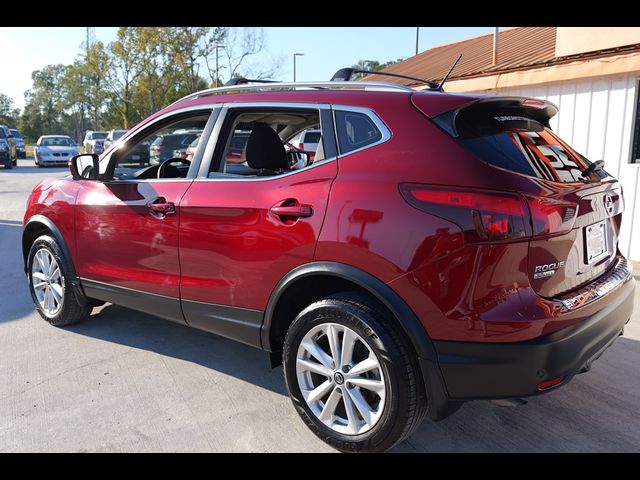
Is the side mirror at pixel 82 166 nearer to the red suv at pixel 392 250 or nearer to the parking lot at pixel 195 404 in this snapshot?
the red suv at pixel 392 250

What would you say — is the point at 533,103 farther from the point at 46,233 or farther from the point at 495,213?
the point at 46,233

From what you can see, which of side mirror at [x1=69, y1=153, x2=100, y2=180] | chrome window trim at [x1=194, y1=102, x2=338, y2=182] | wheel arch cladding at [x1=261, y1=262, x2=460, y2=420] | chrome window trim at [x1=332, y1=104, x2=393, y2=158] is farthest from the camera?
side mirror at [x1=69, y1=153, x2=100, y2=180]

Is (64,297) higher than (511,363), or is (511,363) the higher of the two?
(511,363)

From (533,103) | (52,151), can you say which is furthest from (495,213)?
(52,151)

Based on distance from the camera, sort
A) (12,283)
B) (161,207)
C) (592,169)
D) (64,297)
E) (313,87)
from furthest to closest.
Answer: (12,283)
(64,297)
(161,207)
(313,87)
(592,169)

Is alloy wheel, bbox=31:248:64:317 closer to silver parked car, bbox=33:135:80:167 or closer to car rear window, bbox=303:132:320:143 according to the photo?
car rear window, bbox=303:132:320:143

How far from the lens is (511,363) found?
2260 mm

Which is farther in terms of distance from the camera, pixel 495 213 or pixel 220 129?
pixel 220 129

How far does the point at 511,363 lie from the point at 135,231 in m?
2.52

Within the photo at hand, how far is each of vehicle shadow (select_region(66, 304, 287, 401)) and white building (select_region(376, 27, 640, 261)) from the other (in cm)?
526

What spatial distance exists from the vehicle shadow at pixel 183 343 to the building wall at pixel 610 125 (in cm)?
519

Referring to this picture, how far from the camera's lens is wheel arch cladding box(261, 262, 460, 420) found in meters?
2.39

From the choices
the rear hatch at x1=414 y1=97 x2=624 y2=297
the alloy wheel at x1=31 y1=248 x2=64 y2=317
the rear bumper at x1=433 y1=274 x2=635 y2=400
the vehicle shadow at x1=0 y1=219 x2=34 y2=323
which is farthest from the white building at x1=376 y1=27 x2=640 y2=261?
the vehicle shadow at x1=0 y1=219 x2=34 y2=323

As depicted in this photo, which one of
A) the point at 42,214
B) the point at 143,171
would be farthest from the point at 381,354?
the point at 42,214
